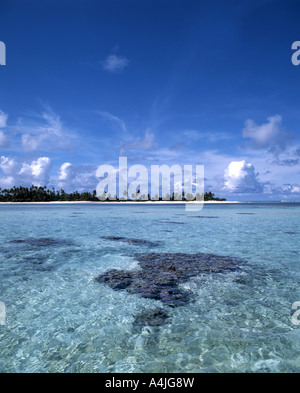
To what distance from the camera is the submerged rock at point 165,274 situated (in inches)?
311

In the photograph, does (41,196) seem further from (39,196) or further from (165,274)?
(165,274)

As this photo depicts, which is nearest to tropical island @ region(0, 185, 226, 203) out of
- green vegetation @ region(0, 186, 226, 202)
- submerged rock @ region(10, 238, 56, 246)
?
green vegetation @ region(0, 186, 226, 202)

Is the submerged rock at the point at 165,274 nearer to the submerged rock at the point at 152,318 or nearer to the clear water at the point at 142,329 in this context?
the clear water at the point at 142,329

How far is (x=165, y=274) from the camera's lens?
993 cm

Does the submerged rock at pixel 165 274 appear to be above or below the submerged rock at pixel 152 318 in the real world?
below

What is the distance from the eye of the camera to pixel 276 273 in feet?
33.1

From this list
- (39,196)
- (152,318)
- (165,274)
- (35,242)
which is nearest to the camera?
(152,318)

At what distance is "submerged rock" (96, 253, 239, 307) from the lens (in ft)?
25.9

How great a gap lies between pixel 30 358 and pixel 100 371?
4.97 ft

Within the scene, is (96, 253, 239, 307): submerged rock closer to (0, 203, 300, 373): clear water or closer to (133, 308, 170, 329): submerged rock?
(0, 203, 300, 373): clear water

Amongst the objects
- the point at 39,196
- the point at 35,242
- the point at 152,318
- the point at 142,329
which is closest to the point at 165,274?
the point at 152,318

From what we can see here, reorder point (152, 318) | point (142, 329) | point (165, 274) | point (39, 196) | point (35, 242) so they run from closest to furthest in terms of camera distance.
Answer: point (142, 329) < point (152, 318) < point (165, 274) < point (35, 242) < point (39, 196)

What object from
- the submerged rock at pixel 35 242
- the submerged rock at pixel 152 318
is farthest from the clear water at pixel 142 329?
the submerged rock at pixel 35 242
